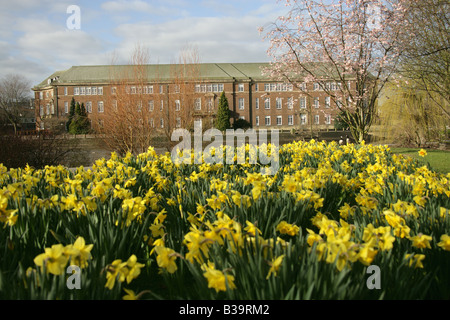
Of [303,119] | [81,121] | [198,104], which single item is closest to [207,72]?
[303,119]

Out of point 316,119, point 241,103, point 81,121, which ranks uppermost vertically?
point 241,103

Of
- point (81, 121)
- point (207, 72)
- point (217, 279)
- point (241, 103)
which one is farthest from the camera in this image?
point (241, 103)

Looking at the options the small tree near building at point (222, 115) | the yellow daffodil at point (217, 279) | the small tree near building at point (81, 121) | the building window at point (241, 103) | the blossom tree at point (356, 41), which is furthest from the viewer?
the building window at point (241, 103)

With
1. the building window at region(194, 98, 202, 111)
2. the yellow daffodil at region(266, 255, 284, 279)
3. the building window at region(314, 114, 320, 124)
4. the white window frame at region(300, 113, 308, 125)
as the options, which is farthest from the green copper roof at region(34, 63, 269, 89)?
the yellow daffodil at region(266, 255, 284, 279)

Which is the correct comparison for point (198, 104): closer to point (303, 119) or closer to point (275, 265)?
point (275, 265)

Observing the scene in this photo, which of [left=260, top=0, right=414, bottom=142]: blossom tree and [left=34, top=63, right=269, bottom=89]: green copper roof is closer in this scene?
[left=260, top=0, right=414, bottom=142]: blossom tree

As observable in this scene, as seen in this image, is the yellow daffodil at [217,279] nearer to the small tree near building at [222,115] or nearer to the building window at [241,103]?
the small tree near building at [222,115]

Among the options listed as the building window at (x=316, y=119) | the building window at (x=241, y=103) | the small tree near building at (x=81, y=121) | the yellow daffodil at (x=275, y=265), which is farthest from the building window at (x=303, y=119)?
the yellow daffodil at (x=275, y=265)

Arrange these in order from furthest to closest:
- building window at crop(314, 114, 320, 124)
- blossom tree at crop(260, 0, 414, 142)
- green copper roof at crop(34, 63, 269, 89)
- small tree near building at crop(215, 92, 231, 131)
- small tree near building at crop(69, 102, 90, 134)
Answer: building window at crop(314, 114, 320, 124)
green copper roof at crop(34, 63, 269, 89)
small tree near building at crop(215, 92, 231, 131)
small tree near building at crop(69, 102, 90, 134)
blossom tree at crop(260, 0, 414, 142)

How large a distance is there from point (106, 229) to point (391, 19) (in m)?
11.5

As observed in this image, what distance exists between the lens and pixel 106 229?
8.25ft

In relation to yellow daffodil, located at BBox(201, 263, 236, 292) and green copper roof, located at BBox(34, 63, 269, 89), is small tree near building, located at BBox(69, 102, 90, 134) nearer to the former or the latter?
yellow daffodil, located at BBox(201, 263, 236, 292)
